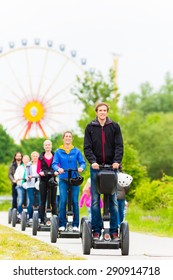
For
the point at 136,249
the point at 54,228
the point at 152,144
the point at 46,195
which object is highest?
the point at 152,144

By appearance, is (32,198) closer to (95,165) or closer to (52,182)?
(52,182)

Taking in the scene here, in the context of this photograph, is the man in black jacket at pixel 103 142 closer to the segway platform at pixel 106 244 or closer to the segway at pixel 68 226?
the segway platform at pixel 106 244

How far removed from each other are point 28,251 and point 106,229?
3.46 feet

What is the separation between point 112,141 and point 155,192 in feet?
38.8

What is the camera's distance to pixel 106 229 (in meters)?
10.9

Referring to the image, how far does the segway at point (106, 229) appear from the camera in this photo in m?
10.7

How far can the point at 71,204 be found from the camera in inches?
510

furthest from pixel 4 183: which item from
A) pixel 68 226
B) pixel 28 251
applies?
pixel 28 251

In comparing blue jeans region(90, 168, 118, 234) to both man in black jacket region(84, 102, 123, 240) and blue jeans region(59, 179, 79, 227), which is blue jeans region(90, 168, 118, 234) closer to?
man in black jacket region(84, 102, 123, 240)

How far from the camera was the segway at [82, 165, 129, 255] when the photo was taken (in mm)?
10695

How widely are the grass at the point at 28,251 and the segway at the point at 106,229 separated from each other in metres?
0.40

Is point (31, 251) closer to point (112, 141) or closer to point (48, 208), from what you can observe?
point (112, 141)

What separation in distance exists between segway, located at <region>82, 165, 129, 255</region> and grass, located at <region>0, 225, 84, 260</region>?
0.40 m

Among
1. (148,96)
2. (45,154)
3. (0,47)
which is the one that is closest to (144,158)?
(0,47)
